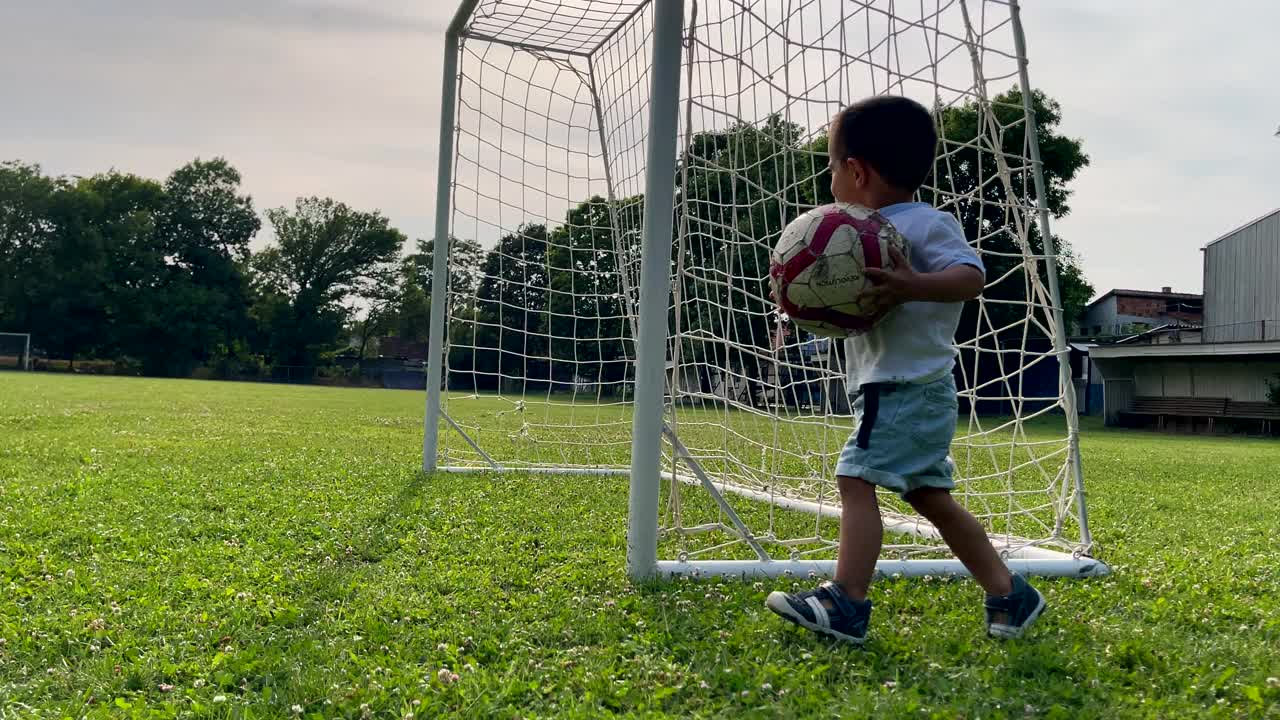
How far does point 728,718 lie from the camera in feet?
7.41

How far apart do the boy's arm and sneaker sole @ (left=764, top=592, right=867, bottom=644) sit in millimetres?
979

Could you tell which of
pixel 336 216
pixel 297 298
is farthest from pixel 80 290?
pixel 336 216

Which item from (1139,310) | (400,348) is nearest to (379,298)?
(400,348)

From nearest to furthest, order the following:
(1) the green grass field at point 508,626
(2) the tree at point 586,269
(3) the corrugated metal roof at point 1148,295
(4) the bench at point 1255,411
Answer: (1) the green grass field at point 508,626
(2) the tree at point 586,269
(4) the bench at point 1255,411
(3) the corrugated metal roof at point 1148,295

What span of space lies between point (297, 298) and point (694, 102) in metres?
69.9

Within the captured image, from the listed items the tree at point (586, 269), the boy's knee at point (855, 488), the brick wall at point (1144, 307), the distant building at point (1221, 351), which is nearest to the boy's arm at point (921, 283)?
the boy's knee at point (855, 488)

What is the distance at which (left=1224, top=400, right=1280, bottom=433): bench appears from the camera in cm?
2531

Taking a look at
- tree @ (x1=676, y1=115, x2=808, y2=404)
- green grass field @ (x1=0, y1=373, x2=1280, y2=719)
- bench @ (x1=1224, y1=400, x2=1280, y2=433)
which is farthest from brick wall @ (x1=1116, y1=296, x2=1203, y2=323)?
tree @ (x1=676, y1=115, x2=808, y2=404)

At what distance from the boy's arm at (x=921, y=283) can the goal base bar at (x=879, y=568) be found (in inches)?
54.0

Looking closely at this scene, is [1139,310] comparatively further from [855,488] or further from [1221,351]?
[855,488]

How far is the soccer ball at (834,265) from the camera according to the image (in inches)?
111

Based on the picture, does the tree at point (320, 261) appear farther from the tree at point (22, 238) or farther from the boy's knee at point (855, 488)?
the boy's knee at point (855, 488)

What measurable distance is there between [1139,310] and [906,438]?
4604cm

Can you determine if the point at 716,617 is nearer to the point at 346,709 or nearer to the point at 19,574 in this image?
the point at 346,709
